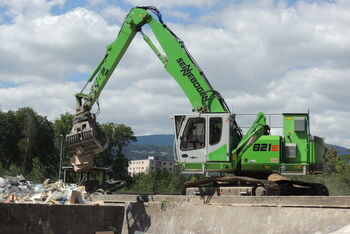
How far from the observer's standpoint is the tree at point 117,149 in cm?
7631

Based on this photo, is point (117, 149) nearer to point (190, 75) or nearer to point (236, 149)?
point (190, 75)

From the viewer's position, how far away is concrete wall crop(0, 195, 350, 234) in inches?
350

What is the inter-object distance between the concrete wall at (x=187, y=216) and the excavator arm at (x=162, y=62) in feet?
10.4

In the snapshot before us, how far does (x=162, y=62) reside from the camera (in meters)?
15.0

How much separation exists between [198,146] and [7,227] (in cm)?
549

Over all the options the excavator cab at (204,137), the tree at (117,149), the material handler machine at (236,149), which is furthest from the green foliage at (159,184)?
the tree at (117,149)

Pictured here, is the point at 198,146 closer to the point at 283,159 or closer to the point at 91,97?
the point at 283,159

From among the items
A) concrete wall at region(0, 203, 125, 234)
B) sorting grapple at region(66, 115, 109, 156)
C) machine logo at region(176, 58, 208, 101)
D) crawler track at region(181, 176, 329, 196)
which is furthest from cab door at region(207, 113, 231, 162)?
sorting grapple at region(66, 115, 109, 156)

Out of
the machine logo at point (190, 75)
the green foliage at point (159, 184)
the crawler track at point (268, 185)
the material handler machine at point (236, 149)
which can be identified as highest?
the machine logo at point (190, 75)

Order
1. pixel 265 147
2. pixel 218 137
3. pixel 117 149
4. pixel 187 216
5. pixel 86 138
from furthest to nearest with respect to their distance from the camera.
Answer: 1. pixel 117 149
2. pixel 86 138
3. pixel 218 137
4. pixel 265 147
5. pixel 187 216

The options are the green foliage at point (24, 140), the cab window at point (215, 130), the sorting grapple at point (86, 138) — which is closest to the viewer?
the cab window at point (215, 130)

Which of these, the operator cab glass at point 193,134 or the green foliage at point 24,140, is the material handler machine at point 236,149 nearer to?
the operator cab glass at point 193,134

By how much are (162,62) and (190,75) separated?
1073 millimetres

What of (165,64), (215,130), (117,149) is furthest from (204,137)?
(117,149)
